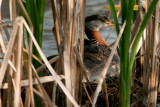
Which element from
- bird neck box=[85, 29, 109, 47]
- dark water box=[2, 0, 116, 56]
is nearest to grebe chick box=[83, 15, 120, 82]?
bird neck box=[85, 29, 109, 47]

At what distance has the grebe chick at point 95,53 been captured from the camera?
4902 millimetres

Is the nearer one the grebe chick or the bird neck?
the grebe chick

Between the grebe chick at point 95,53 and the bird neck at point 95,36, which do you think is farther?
the bird neck at point 95,36

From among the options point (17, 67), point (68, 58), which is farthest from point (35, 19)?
point (17, 67)

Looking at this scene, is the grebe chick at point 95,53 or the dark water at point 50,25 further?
the dark water at point 50,25

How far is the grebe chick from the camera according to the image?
4902 mm

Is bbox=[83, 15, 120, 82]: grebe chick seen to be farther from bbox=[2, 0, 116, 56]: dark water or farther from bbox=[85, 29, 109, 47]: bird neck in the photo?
bbox=[2, 0, 116, 56]: dark water

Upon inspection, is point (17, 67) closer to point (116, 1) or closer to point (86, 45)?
point (86, 45)

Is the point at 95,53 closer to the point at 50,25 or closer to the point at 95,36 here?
the point at 95,36

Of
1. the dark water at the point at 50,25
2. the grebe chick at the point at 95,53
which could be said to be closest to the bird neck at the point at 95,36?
the grebe chick at the point at 95,53

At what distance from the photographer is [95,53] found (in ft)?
17.3

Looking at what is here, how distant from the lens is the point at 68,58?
2.77 meters

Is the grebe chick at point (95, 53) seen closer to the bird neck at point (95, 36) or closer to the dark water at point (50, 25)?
the bird neck at point (95, 36)

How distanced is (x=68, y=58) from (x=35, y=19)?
517 mm
